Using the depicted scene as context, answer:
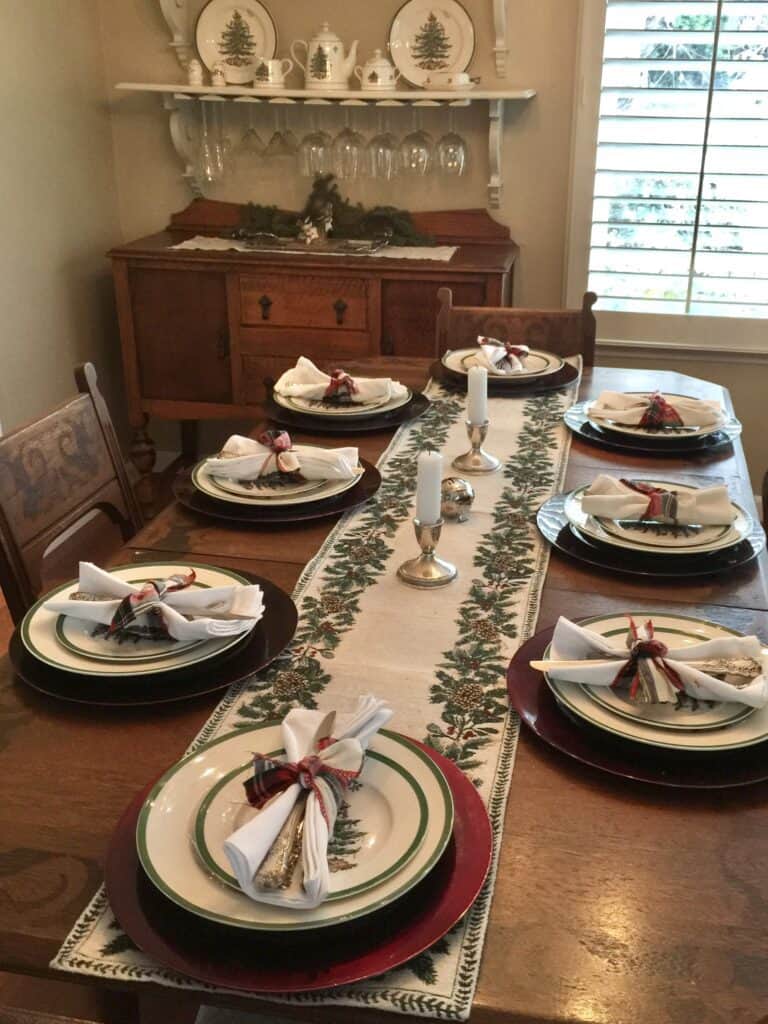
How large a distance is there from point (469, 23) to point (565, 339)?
1252 millimetres

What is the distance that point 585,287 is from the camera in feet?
10.4

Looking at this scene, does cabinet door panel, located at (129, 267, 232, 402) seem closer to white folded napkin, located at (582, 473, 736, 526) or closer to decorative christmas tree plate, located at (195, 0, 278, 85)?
decorative christmas tree plate, located at (195, 0, 278, 85)

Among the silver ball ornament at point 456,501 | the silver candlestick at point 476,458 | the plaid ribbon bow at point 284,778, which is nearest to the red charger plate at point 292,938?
the plaid ribbon bow at point 284,778

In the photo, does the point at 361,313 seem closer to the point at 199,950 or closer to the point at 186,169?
the point at 186,169

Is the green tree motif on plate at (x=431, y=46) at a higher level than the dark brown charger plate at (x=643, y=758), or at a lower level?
higher

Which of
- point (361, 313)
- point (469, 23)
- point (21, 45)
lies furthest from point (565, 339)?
point (21, 45)

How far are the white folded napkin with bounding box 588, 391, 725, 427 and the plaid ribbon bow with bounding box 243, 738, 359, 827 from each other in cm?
110

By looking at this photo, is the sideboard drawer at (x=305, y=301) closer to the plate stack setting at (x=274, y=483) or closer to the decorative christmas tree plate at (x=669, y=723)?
the plate stack setting at (x=274, y=483)

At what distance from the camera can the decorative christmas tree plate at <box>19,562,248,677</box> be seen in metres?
1.02

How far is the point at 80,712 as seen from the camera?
985 millimetres

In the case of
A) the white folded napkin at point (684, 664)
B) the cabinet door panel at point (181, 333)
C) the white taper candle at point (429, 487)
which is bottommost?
the cabinet door panel at point (181, 333)

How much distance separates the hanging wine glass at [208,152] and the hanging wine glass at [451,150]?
2.42ft

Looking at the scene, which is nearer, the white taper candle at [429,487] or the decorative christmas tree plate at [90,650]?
the decorative christmas tree plate at [90,650]

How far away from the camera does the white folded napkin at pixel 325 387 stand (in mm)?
1841
